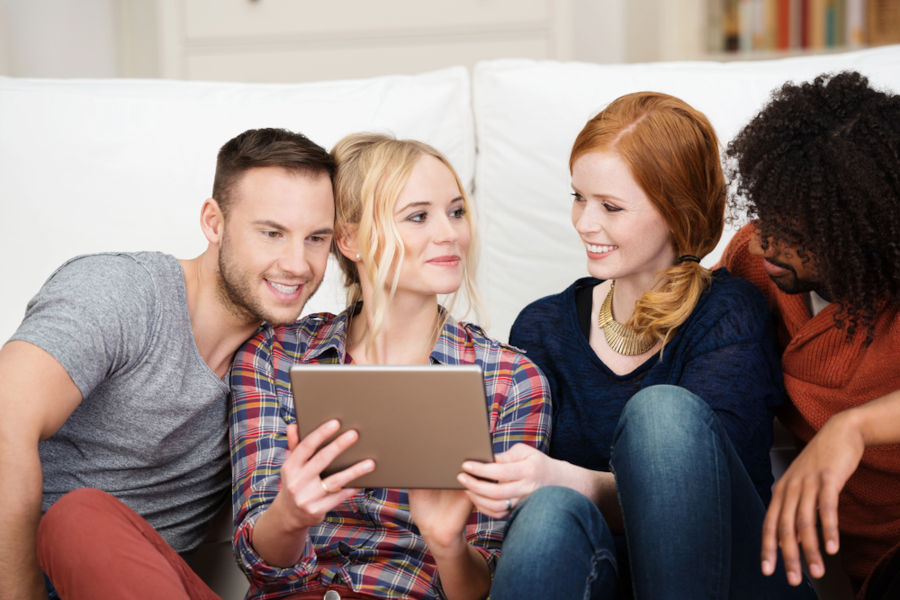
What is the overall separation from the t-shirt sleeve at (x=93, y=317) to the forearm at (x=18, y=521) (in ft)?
0.36

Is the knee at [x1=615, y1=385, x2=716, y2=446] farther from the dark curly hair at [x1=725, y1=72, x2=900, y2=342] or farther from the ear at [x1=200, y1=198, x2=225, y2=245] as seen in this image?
the ear at [x1=200, y1=198, x2=225, y2=245]

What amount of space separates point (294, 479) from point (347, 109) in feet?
2.73

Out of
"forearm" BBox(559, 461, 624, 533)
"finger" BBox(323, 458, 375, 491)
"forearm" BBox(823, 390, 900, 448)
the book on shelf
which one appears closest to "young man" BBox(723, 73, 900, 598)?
"forearm" BBox(823, 390, 900, 448)

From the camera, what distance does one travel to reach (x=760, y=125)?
45.9 inches

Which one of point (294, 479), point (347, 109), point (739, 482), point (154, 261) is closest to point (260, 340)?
point (154, 261)

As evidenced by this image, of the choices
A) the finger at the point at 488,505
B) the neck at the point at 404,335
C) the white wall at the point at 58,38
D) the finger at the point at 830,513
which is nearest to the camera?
the finger at the point at 830,513

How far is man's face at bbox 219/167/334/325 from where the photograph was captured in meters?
1.23

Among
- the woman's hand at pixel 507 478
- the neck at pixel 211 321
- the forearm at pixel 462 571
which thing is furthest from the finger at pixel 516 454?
the neck at pixel 211 321

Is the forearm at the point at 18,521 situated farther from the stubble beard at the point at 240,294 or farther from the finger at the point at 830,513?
the finger at the point at 830,513

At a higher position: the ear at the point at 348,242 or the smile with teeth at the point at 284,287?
the ear at the point at 348,242

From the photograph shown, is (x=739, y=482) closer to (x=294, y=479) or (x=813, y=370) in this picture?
(x=813, y=370)

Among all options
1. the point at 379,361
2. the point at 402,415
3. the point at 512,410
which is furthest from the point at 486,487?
the point at 379,361

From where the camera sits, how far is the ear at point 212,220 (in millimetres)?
1287

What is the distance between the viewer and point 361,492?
4.03 feet
